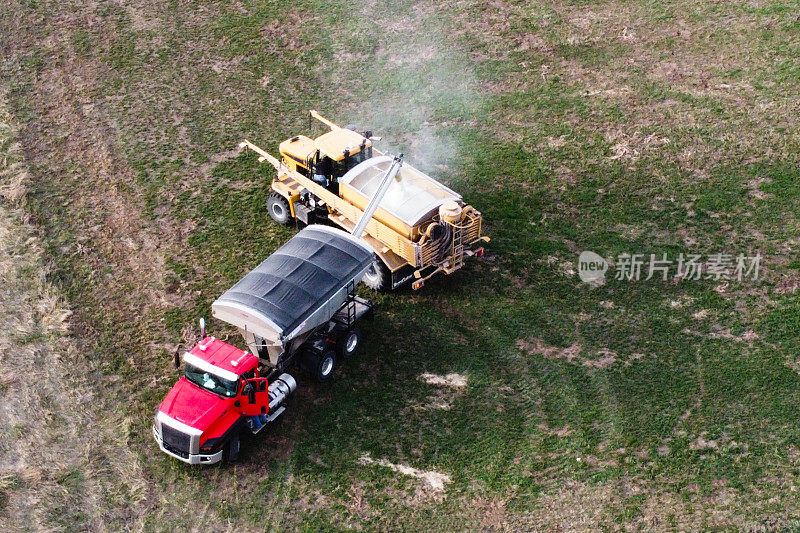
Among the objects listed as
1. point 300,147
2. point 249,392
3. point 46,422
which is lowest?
point 46,422

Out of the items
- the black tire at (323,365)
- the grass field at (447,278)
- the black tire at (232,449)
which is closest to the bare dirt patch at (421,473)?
the grass field at (447,278)

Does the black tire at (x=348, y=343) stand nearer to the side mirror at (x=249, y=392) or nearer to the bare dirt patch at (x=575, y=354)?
the side mirror at (x=249, y=392)

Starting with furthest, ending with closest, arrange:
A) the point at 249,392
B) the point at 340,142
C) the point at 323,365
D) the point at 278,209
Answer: the point at 278,209
the point at 340,142
the point at 323,365
the point at 249,392

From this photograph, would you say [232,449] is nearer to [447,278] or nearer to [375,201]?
[375,201]

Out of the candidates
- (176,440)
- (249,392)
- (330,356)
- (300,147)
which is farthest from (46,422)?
(300,147)

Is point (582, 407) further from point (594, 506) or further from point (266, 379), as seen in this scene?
point (266, 379)

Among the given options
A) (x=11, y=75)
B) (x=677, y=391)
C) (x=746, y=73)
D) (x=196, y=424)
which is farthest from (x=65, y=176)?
(x=746, y=73)

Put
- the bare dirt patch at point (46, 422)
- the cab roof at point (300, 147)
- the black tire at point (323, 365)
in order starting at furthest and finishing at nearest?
the cab roof at point (300, 147) < the black tire at point (323, 365) < the bare dirt patch at point (46, 422)
